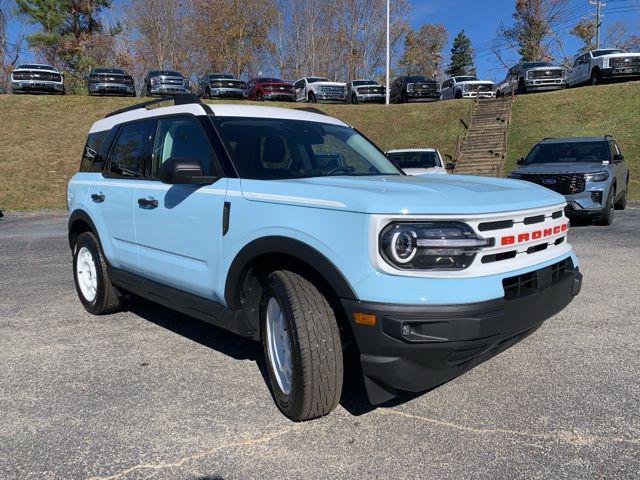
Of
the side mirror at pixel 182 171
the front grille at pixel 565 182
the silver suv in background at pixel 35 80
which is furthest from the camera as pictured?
the silver suv in background at pixel 35 80

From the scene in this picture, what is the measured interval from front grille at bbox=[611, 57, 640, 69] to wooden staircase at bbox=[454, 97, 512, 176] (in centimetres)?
450

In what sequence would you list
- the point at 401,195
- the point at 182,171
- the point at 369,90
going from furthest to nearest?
1. the point at 369,90
2. the point at 182,171
3. the point at 401,195

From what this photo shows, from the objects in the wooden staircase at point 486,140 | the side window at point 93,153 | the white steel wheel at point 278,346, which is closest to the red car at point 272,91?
the wooden staircase at point 486,140

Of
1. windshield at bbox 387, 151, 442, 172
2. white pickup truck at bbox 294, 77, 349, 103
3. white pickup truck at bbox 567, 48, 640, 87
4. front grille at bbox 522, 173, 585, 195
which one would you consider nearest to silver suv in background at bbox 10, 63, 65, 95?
white pickup truck at bbox 294, 77, 349, 103

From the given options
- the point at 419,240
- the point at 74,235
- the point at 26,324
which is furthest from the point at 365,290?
the point at 74,235

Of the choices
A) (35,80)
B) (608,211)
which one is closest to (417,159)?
(608,211)

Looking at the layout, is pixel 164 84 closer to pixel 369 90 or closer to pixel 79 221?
pixel 369 90

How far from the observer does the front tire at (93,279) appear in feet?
15.8

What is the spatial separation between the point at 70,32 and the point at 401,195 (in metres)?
49.7

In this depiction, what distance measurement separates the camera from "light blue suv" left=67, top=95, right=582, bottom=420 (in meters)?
2.45

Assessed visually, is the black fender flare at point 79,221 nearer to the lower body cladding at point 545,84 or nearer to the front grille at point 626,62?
the front grille at point 626,62

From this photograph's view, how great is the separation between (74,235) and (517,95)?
25404 mm

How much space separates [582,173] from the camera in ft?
31.1

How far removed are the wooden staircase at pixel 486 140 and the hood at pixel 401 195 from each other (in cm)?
1620
